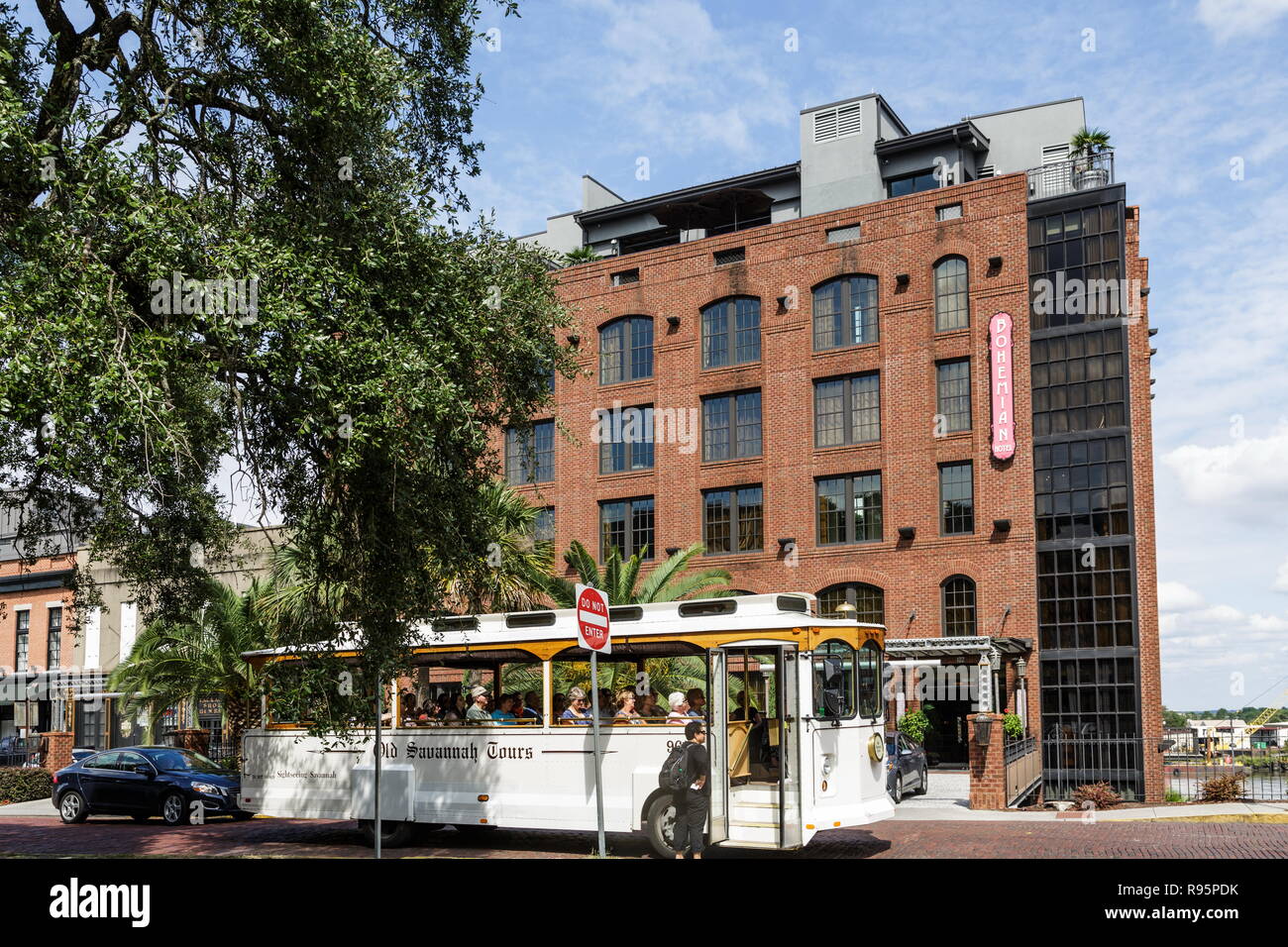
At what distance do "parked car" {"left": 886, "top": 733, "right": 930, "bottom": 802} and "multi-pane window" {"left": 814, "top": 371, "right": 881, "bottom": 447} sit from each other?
12703 mm

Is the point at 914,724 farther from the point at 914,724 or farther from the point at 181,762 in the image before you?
the point at 181,762

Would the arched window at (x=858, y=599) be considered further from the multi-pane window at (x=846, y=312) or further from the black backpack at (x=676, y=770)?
the black backpack at (x=676, y=770)

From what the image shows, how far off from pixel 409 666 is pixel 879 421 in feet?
79.7

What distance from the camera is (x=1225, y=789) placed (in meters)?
22.1

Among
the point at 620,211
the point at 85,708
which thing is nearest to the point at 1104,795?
the point at 620,211

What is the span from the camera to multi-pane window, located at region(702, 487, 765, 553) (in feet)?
126

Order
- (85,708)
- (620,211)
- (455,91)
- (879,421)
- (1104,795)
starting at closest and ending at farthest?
(455,91) < (1104,795) < (879,421) < (85,708) < (620,211)

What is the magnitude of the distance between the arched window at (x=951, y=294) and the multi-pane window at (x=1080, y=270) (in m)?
1.91

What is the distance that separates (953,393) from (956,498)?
3106 millimetres

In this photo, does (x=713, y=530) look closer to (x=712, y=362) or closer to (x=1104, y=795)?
(x=712, y=362)

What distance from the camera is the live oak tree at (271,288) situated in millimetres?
11172

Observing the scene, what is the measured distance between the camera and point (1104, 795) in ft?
73.7

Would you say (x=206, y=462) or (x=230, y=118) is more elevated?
(x=230, y=118)

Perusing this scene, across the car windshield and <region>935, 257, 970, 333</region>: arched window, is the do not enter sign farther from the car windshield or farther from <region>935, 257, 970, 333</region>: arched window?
<region>935, 257, 970, 333</region>: arched window
